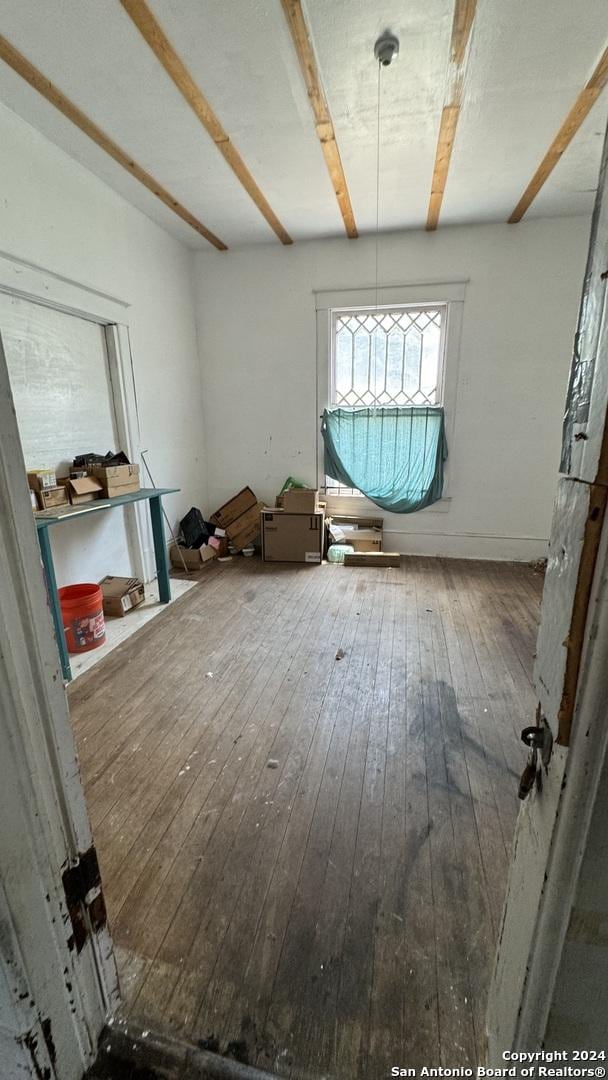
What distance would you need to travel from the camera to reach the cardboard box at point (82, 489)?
7.98 ft

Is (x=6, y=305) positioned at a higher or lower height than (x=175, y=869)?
higher

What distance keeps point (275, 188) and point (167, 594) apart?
2.92 metres

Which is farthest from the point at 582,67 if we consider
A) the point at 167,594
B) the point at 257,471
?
the point at 167,594

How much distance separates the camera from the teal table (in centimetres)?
204

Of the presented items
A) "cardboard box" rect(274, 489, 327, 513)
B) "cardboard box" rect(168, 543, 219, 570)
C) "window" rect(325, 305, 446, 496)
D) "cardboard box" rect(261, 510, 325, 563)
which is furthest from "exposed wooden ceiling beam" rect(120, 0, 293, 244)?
"cardboard box" rect(168, 543, 219, 570)

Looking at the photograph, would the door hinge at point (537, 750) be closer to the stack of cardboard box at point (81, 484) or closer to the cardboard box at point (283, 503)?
the stack of cardboard box at point (81, 484)

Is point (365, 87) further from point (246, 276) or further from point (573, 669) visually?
point (573, 669)

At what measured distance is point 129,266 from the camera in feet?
10.1

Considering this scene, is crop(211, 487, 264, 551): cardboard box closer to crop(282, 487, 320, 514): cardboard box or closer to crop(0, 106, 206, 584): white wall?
crop(0, 106, 206, 584): white wall

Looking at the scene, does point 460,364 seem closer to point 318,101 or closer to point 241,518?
point 318,101

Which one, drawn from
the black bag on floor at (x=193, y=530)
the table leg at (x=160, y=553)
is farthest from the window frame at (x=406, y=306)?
the table leg at (x=160, y=553)

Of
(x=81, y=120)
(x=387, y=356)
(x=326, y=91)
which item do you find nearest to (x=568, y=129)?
(x=326, y=91)

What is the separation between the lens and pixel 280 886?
1162 mm

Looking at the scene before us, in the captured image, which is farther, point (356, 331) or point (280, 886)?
point (356, 331)
